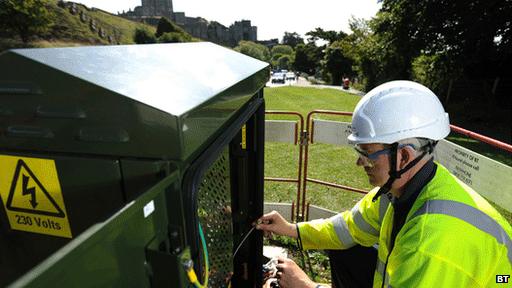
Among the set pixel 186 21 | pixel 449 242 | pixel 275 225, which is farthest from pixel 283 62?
pixel 449 242

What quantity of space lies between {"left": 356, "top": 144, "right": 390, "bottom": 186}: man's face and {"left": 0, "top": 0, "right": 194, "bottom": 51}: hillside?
51095 millimetres

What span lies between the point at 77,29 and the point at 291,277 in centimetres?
7144

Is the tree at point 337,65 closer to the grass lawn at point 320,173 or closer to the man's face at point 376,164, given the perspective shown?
the grass lawn at point 320,173

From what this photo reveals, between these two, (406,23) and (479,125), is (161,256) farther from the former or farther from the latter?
(406,23)

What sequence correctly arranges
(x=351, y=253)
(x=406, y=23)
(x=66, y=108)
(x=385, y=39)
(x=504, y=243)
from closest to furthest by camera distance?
(x=66, y=108) < (x=504, y=243) < (x=351, y=253) < (x=406, y=23) < (x=385, y=39)

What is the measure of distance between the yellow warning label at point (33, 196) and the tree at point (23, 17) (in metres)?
43.2

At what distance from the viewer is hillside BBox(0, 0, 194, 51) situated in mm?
51572

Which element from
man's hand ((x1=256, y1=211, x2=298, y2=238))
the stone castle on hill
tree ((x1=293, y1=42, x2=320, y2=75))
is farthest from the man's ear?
the stone castle on hill

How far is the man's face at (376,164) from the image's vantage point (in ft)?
6.09

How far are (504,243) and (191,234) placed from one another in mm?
1533

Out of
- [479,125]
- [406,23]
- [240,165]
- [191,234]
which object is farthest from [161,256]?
[406,23]

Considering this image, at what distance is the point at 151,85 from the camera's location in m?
1.06

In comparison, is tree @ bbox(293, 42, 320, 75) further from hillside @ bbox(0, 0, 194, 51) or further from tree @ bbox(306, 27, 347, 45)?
hillside @ bbox(0, 0, 194, 51)

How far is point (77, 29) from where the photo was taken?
61.3m
